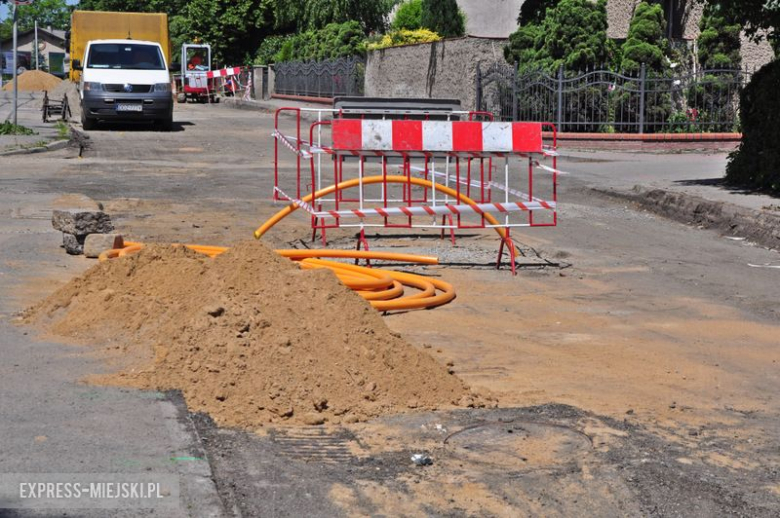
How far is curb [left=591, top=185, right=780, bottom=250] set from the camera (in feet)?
42.9

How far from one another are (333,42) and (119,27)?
478 inches

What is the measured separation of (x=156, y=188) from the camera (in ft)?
54.2

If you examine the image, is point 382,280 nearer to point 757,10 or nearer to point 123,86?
point 757,10

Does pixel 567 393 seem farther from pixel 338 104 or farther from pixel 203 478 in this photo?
pixel 338 104

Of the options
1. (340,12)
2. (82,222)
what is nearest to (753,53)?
(340,12)

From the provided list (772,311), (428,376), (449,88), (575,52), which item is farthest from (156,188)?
(449,88)

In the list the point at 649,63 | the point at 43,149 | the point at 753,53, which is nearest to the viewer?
the point at 43,149

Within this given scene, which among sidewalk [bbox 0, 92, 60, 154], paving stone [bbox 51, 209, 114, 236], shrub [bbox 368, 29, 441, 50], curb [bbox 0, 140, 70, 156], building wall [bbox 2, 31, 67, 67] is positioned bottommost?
paving stone [bbox 51, 209, 114, 236]

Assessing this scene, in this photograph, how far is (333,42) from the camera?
1912 inches

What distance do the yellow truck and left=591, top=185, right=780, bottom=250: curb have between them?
983 inches

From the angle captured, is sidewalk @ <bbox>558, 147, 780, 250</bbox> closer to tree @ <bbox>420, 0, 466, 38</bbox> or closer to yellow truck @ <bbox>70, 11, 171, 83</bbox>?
yellow truck @ <bbox>70, 11, 171, 83</bbox>

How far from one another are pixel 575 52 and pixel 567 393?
2408 cm

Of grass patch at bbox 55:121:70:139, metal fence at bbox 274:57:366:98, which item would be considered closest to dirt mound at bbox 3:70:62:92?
metal fence at bbox 274:57:366:98

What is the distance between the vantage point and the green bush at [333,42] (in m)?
47.4
